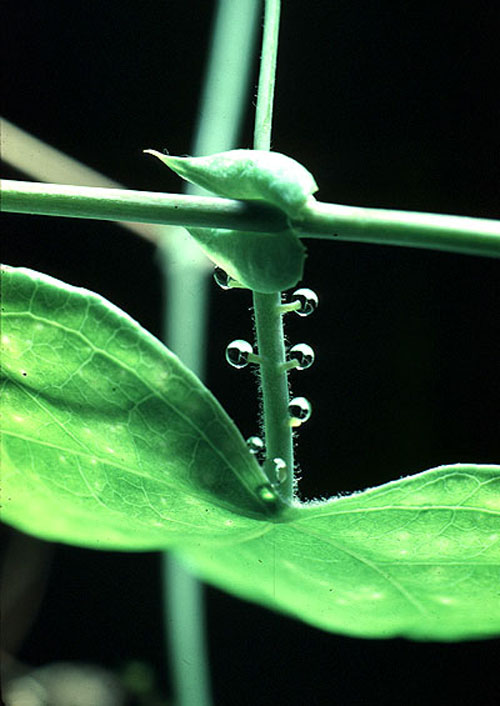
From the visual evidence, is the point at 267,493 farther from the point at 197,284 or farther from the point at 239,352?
the point at 197,284

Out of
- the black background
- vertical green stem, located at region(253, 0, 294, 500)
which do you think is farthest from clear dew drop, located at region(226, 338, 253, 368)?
the black background

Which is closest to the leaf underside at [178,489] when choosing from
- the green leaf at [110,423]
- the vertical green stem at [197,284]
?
the green leaf at [110,423]

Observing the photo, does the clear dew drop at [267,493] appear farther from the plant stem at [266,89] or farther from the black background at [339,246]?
the black background at [339,246]

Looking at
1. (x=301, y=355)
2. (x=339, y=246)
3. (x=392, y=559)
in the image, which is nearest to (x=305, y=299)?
(x=301, y=355)

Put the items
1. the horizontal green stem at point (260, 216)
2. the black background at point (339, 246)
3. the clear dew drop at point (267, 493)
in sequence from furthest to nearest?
the black background at point (339, 246) → the clear dew drop at point (267, 493) → the horizontal green stem at point (260, 216)

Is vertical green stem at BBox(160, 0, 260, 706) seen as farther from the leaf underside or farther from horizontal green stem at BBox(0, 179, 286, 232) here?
horizontal green stem at BBox(0, 179, 286, 232)

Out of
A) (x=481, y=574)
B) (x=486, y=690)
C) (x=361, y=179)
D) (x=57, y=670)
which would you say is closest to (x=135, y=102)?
(x=361, y=179)

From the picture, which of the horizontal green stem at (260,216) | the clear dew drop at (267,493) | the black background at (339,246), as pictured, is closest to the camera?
the horizontal green stem at (260,216)

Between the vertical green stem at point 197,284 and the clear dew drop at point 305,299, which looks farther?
the vertical green stem at point 197,284
